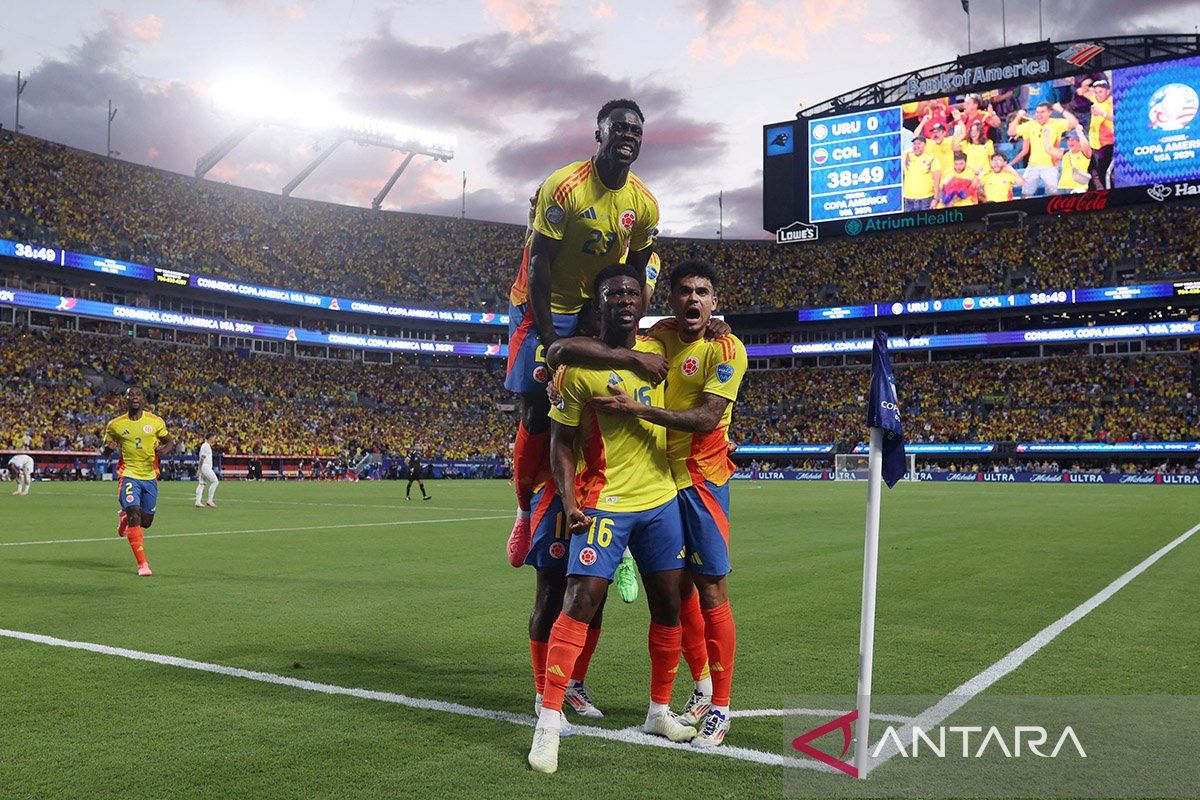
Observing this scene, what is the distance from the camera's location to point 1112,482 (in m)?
50.1

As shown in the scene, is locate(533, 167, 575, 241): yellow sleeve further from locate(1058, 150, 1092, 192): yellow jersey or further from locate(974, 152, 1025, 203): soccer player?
locate(1058, 150, 1092, 192): yellow jersey

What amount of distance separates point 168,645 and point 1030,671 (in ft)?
20.8

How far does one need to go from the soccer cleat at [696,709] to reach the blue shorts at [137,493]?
29.8ft

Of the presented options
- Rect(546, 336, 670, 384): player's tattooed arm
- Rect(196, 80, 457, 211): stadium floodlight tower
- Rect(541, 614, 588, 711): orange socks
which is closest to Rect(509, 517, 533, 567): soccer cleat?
Rect(541, 614, 588, 711): orange socks

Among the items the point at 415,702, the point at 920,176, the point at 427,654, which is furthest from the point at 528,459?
the point at 920,176

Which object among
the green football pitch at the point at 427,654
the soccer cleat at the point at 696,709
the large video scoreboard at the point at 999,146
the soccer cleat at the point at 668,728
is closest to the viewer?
the green football pitch at the point at 427,654

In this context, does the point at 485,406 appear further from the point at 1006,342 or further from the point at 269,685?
the point at 269,685

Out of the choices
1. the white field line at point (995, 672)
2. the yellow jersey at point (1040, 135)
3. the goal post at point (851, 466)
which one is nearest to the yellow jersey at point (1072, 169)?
the yellow jersey at point (1040, 135)

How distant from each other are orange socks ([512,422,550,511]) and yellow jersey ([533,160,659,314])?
2.68 feet

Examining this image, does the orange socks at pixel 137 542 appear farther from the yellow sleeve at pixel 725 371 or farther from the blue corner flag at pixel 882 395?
the blue corner flag at pixel 882 395

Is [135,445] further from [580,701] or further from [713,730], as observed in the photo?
[713,730]

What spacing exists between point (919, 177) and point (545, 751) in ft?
158

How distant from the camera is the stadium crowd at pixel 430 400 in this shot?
4838cm

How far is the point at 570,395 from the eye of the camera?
4.89m
